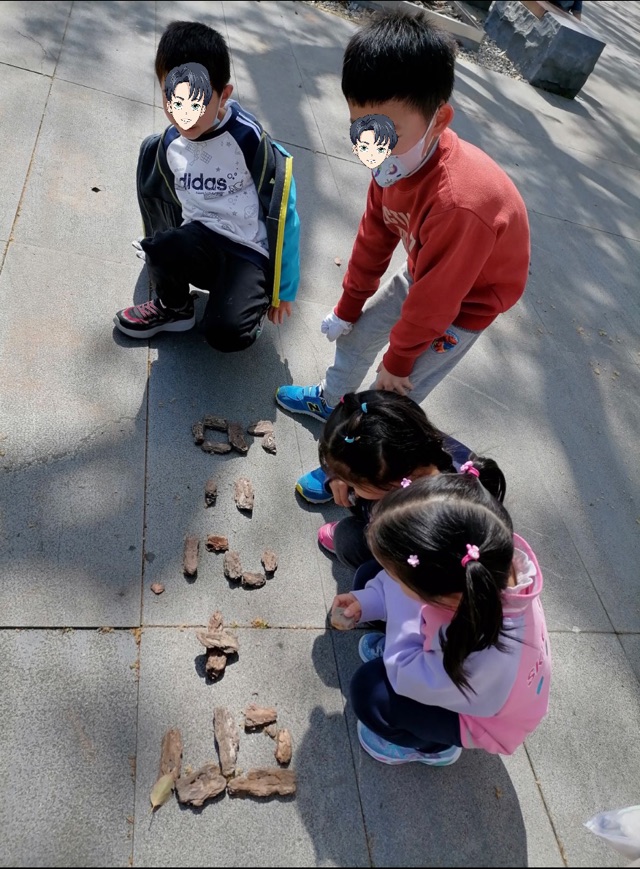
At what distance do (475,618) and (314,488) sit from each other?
3.56 ft

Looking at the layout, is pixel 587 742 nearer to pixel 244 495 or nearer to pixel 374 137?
pixel 244 495

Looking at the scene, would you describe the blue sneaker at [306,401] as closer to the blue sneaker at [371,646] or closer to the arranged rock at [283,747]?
the blue sneaker at [371,646]

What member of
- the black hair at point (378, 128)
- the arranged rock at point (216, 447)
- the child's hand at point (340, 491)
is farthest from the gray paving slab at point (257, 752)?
the black hair at point (378, 128)

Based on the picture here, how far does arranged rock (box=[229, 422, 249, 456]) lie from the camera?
247 cm

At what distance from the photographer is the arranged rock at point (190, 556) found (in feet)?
6.75

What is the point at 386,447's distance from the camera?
1.81 meters

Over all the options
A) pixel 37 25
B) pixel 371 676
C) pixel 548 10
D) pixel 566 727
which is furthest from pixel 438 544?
pixel 548 10

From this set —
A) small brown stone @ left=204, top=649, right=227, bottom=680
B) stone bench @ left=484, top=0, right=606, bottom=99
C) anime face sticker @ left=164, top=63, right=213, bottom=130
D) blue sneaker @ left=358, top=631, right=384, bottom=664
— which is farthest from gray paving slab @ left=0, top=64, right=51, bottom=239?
stone bench @ left=484, top=0, right=606, bottom=99

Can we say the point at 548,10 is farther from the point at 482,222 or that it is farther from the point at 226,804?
the point at 226,804

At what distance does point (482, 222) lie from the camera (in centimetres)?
182

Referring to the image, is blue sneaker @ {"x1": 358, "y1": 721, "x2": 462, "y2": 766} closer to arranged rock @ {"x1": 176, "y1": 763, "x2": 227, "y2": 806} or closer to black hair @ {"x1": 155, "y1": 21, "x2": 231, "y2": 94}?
arranged rock @ {"x1": 176, "y1": 763, "x2": 227, "y2": 806}

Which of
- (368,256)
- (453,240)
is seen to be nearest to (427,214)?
(453,240)

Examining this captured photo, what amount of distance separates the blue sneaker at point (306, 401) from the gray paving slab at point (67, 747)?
1.17 meters

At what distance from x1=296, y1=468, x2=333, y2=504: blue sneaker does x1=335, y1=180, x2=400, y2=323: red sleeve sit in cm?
65
